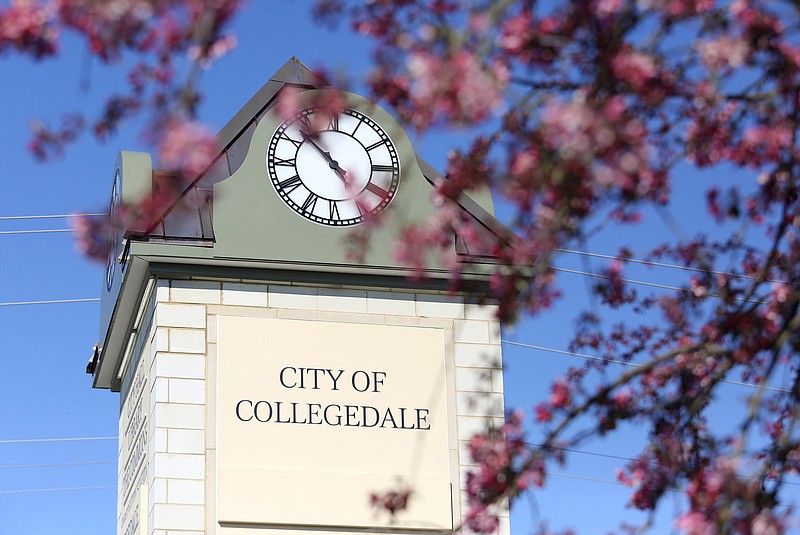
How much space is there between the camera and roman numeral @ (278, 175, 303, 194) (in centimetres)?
1439

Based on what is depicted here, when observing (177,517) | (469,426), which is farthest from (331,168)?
(177,517)

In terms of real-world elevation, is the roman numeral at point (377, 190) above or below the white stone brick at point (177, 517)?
above

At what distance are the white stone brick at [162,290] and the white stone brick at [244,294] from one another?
0.57 metres

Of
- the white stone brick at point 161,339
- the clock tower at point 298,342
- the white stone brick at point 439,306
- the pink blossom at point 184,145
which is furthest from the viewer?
the white stone brick at point 439,306

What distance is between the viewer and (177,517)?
13.1 m

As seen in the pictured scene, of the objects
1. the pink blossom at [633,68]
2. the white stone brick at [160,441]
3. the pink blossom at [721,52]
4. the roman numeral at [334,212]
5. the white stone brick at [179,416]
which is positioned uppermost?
the roman numeral at [334,212]

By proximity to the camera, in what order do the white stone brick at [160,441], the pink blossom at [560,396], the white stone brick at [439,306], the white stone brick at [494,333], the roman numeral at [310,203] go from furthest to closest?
the white stone brick at [494,333], the white stone brick at [439,306], the roman numeral at [310,203], the white stone brick at [160,441], the pink blossom at [560,396]

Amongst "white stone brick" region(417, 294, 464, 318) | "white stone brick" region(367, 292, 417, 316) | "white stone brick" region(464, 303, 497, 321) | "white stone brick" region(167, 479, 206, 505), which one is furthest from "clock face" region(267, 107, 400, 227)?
"white stone brick" region(167, 479, 206, 505)

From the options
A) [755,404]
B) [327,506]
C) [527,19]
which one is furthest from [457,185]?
[327,506]

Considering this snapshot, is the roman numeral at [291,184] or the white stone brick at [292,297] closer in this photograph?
the white stone brick at [292,297]

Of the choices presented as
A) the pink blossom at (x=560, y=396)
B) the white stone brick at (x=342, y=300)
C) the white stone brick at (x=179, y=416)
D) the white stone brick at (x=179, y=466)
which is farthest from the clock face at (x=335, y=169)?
the pink blossom at (x=560, y=396)

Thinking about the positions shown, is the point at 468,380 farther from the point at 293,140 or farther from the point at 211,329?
the point at 293,140

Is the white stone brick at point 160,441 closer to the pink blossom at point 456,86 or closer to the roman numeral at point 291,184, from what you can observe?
the roman numeral at point 291,184

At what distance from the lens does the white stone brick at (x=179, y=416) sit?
1345 centimetres
